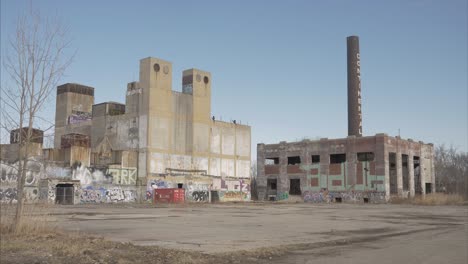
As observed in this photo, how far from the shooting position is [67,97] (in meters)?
70.4

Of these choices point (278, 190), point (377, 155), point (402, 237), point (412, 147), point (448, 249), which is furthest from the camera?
point (278, 190)

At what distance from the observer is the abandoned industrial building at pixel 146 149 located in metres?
52.6

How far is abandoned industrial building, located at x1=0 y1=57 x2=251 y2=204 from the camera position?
52625 mm

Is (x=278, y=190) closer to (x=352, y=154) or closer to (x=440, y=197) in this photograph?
(x=352, y=154)

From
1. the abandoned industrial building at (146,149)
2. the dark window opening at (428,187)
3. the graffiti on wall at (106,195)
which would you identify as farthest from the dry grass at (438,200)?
the graffiti on wall at (106,195)

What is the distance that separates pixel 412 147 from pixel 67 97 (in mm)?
53479

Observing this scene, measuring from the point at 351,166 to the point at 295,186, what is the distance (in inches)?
462

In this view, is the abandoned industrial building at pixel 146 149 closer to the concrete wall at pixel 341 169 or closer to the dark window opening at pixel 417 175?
the concrete wall at pixel 341 169

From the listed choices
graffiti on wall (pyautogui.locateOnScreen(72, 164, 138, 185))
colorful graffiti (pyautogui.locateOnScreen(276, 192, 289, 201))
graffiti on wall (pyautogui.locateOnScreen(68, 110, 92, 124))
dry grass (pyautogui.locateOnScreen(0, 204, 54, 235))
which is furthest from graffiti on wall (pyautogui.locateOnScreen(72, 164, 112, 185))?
dry grass (pyautogui.locateOnScreen(0, 204, 54, 235))

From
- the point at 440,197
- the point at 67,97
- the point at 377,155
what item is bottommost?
the point at 440,197

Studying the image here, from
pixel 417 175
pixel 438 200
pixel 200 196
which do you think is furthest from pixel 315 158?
pixel 200 196

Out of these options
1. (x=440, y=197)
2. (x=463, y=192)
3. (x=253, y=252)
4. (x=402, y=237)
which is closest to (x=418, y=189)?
(x=463, y=192)

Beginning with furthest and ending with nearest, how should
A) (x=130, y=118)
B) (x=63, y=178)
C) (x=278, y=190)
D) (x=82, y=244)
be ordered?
(x=278, y=190) → (x=130, y=118) → (x=63, y=178) → (x=82, y=244)

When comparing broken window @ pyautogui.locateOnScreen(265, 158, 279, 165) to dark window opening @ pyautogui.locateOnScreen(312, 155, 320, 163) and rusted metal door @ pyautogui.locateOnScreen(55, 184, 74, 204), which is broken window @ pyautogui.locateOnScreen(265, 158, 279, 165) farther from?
rusted metal door @ pyautogui.locateOnScreen(55, 184, 74, 204)
